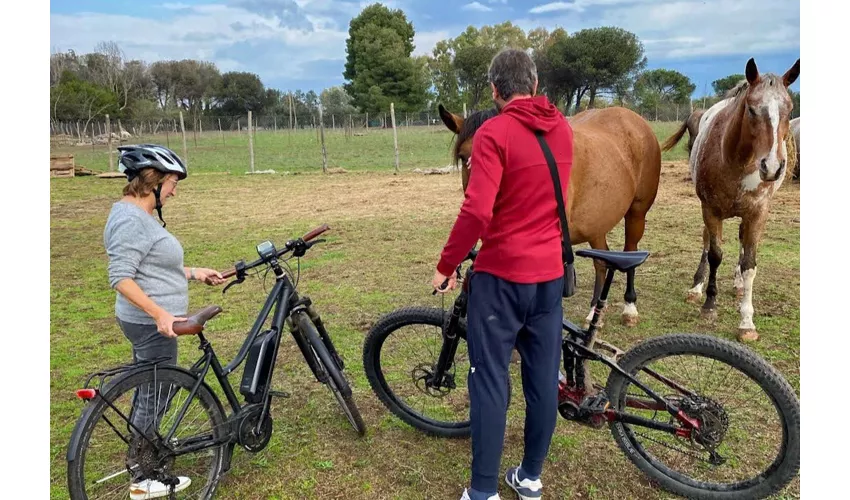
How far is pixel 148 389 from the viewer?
2.62 meters

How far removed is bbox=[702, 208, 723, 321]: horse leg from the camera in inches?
204

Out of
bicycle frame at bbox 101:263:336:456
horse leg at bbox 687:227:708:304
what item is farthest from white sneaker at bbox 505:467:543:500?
horse leg at bbox 687:227:708:304

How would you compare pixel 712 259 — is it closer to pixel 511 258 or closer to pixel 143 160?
pixel 511 258

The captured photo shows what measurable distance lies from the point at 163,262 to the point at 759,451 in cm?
325

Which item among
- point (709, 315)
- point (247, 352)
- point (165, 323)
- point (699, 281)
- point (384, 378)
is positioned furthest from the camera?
point (699, 281)

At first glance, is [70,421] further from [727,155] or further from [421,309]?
[727,155]

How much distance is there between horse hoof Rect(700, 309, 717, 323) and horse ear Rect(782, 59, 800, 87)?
6.67 ft

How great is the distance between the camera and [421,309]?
3.14m

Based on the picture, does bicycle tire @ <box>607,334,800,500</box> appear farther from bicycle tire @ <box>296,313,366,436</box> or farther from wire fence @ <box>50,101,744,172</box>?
wire fence @ <box>50,101,744,172</box>

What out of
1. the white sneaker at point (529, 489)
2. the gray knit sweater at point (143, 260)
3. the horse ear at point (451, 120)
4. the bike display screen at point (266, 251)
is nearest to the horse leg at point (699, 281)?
the horse ear at point (451, 120)

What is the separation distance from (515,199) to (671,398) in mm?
1312

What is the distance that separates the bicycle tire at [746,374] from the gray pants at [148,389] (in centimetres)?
217

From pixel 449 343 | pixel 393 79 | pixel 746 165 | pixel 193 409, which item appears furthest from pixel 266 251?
pixel 393 79

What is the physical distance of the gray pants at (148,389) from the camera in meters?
2.62
